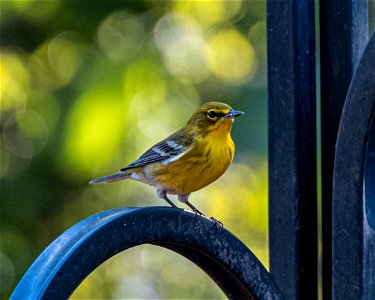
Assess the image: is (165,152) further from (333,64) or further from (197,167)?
(333,64)

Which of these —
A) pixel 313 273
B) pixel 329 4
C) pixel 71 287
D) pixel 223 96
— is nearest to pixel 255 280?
pixel 313 273

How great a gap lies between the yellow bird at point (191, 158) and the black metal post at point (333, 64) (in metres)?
0.85

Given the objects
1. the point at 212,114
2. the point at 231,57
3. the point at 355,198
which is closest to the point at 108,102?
the point at 212,114

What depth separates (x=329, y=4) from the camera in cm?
166

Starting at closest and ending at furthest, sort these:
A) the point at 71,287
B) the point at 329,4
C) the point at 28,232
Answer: the point at 71,287
the point at 329,4
the point at 28,232

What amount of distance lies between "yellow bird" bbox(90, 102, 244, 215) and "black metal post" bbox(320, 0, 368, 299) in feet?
2.78

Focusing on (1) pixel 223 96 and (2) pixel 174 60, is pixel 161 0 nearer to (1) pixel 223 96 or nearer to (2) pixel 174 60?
(2) pixel 174 60

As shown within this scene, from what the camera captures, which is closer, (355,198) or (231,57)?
(355,198)

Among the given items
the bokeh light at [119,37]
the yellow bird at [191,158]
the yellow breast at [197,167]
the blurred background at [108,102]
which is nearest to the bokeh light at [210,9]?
the blurred background at [108,102]

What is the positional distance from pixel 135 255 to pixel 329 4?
201 centimetres

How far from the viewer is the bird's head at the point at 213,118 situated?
2.72 m

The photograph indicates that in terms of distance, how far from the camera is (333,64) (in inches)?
66.3

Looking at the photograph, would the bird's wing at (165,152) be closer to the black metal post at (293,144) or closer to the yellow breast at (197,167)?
the yellow breast at (197,167)

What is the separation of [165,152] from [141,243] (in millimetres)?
1513
